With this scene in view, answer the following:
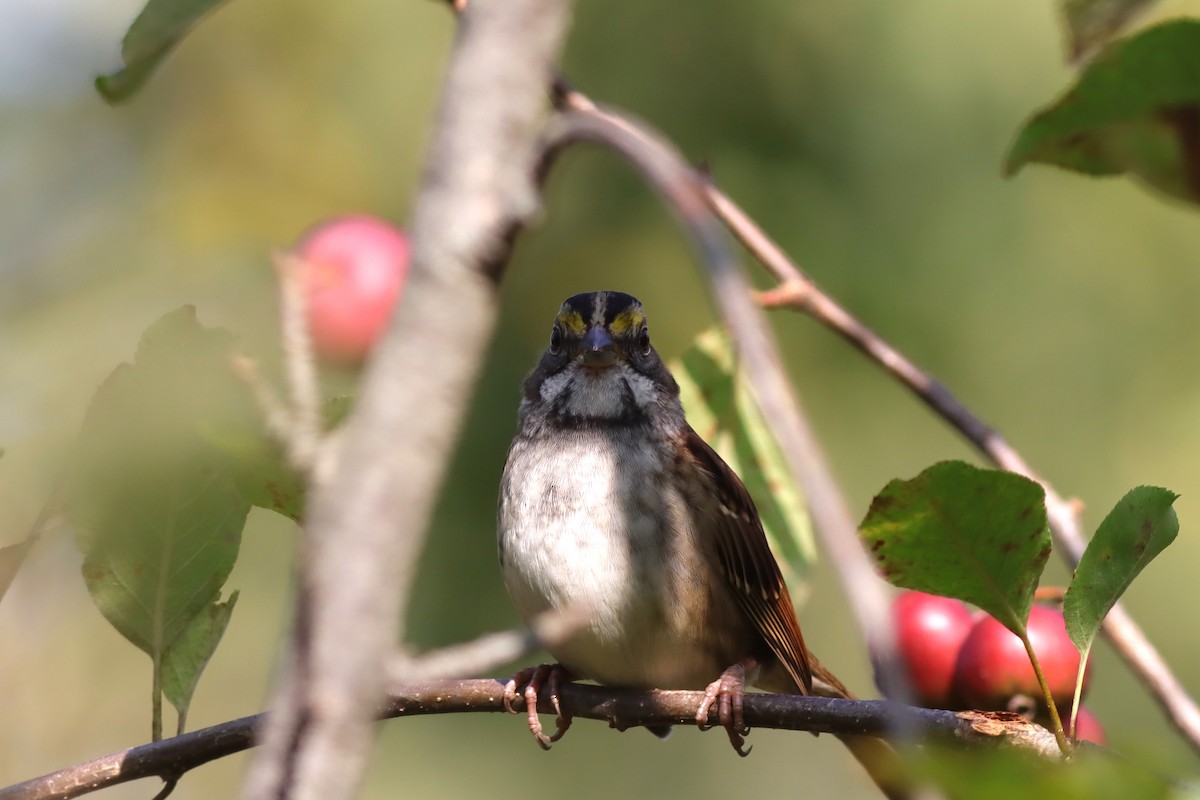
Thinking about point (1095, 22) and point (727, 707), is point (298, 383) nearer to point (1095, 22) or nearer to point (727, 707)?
point (1095, 22)

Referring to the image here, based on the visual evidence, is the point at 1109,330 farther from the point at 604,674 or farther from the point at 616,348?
the point at 604,674

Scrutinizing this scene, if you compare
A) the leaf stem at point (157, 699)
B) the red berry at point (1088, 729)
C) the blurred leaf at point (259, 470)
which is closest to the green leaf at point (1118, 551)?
the red berry at point (1088, 729)

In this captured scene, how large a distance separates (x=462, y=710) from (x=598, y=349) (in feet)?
4.57

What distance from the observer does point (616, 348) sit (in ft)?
12.0

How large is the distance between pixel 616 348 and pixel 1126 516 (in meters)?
1.92

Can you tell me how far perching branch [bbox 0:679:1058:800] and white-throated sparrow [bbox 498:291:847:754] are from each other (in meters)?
0.59

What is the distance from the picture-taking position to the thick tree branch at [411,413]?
1.08 meters

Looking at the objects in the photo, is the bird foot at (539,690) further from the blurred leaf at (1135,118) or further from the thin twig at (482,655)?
the blurred leaf at (1135,118)

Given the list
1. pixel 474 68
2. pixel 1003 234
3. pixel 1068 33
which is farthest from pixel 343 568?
pixel 1003 234

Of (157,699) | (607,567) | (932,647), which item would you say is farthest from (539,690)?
(157,699)

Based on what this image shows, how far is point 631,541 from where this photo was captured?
320 centimetres

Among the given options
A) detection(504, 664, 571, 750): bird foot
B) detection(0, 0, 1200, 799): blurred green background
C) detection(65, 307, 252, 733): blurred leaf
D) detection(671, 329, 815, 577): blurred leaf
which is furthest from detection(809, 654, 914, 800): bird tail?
detection(0, 0, 1200, 799): blurred green background

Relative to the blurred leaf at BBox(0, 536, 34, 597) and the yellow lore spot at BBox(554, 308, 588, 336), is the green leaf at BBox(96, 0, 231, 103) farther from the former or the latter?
the yellow lore spot at BBox(554, 308, 588, 336)

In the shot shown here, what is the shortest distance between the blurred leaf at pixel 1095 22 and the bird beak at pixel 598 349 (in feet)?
7.14
